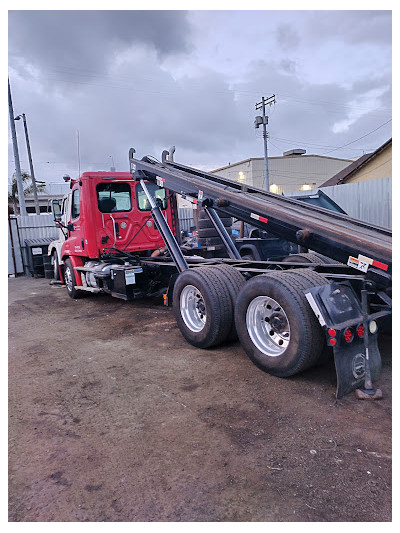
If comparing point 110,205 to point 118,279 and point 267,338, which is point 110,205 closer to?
point 118,279

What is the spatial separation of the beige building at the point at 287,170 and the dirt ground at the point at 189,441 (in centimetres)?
4227

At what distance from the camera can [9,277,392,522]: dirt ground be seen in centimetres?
217

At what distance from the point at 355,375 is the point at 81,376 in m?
2.88

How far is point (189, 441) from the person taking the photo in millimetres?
2791

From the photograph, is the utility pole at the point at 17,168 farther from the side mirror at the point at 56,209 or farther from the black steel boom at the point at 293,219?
the black steel boom at the point at 293,219

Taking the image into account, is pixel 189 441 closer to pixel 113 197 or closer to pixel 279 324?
pixel 279 324

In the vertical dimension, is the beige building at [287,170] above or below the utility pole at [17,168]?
above

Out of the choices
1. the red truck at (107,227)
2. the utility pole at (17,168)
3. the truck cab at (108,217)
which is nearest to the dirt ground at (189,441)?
the red truck at (107,227)

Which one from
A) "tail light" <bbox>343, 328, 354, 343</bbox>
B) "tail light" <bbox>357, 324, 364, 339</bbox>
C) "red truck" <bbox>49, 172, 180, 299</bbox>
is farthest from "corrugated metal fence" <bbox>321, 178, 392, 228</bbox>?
"tail light" <bbox>343, 328, 354, 343</bbox>

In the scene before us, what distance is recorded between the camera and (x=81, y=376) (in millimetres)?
4160

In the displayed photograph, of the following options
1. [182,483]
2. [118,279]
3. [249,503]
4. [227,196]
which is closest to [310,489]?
[249,503]

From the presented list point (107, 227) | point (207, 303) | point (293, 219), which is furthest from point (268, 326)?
point (107, 227)

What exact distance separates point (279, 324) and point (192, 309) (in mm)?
1537

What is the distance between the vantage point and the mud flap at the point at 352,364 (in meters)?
3.23
